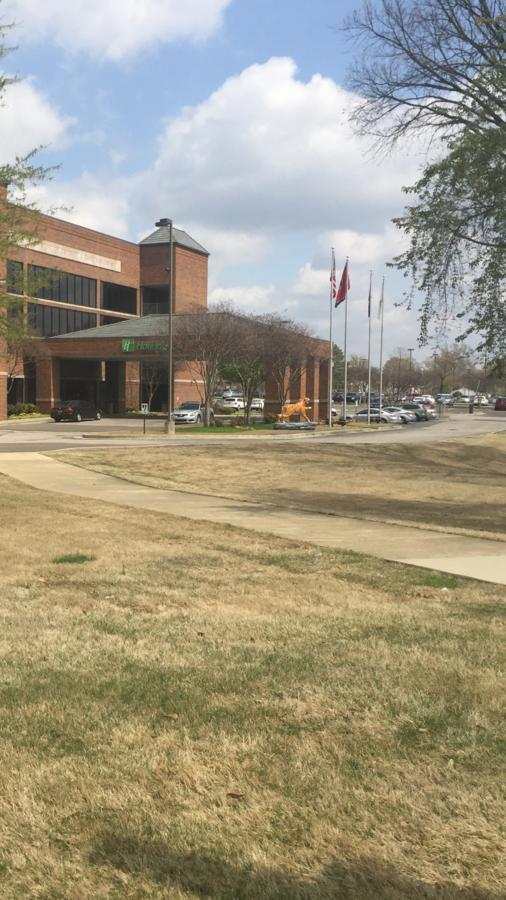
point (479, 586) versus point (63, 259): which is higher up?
point (63, 259)

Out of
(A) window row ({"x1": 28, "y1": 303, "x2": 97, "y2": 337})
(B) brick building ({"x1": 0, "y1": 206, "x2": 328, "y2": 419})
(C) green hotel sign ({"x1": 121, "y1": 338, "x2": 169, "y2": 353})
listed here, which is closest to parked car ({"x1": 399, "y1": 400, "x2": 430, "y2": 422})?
(B) brick building ({"x1": 0, "y1": 206, "x2": 328, "y2": 419})

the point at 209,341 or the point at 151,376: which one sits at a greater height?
the point at 209,341

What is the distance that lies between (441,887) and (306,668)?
2319mm

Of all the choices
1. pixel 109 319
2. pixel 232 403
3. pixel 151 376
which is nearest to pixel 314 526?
pixel 151 376

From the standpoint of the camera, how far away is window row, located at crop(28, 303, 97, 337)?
2549 inches

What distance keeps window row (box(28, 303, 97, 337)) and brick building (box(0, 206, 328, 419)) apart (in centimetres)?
8

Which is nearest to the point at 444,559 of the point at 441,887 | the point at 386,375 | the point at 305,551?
the point at 305,551

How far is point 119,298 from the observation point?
247ft

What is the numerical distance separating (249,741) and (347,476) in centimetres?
1877

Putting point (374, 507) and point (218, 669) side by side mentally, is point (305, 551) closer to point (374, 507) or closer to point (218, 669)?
point (218, 669)

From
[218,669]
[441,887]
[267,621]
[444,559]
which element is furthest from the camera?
[444,559]

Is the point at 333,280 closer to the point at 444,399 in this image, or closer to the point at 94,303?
the point at 94,303

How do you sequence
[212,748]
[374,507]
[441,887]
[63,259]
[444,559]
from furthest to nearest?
1. [63,259]
2. [374,507]
3. [444,559]
4. [212,748]
5. [441,887]

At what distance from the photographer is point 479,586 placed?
7844mm
